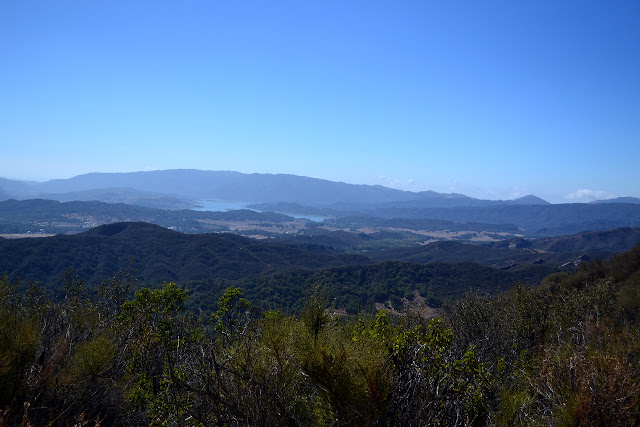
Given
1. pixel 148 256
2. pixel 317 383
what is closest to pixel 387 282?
pixel 148 256

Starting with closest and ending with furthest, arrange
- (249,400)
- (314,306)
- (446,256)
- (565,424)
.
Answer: (565,424) < (249,400) < (314,306) < (446,256)

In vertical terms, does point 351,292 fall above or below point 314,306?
below

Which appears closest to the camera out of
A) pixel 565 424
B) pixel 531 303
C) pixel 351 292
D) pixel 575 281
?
pixel 565 424

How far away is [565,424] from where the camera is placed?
375cm

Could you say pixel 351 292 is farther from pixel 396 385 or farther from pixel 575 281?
pixel 396 385

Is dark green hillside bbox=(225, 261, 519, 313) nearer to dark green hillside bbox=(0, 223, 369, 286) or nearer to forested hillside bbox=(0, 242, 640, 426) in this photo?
dark green hillside bbox=(0, 223, 369, 286)

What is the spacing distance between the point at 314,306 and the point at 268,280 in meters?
60.7

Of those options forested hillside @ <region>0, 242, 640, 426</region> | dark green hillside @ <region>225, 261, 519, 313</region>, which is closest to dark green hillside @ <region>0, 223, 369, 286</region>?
dark green hillside @ <region>225, 261, 519, 313</region>

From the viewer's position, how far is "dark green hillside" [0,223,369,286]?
2527 inches

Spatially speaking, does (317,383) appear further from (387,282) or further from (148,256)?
(148,256)

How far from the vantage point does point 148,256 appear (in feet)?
270

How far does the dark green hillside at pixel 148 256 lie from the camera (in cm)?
6419

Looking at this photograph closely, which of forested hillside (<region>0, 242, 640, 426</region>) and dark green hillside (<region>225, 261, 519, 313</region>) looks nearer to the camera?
forested hillside (<region>0, 242, 640, 426</region>)

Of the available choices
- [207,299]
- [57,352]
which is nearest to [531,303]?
[57,352]
